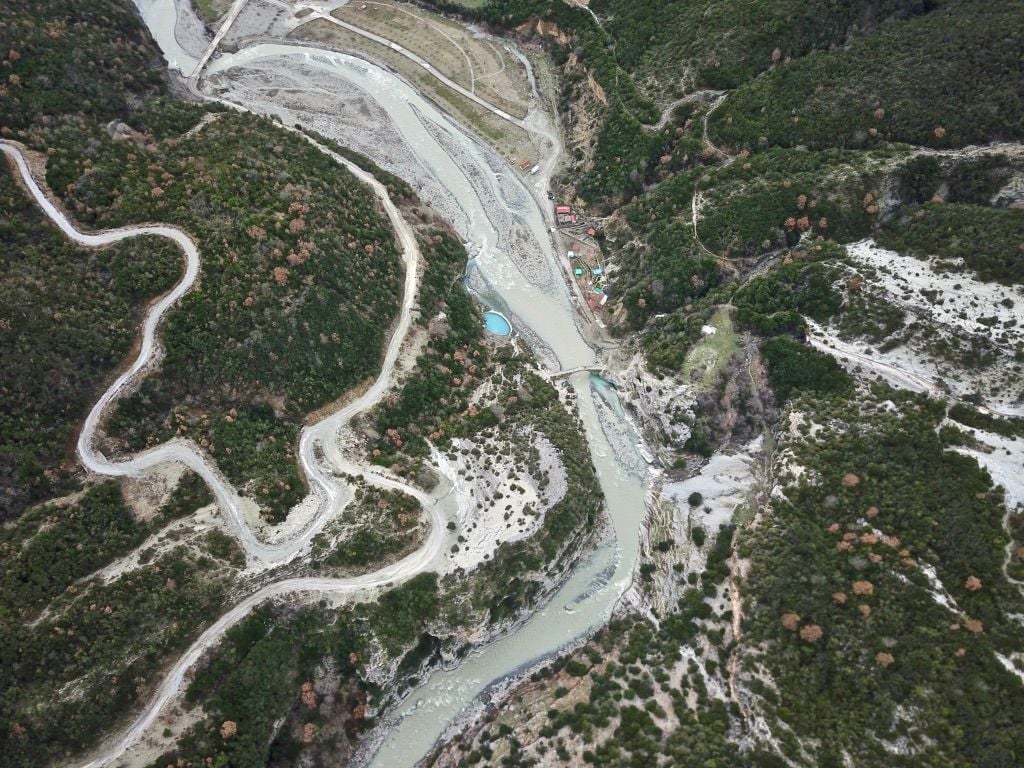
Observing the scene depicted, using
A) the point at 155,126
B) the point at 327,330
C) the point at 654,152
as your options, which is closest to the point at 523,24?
the point at 654,152

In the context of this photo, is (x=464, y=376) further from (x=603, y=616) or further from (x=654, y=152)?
(x=654, y=152)

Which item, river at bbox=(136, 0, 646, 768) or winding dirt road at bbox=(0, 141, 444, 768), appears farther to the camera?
river at bbox=(136, 0, 646, 768)

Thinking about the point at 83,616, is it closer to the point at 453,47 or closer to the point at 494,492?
the point at 494,492

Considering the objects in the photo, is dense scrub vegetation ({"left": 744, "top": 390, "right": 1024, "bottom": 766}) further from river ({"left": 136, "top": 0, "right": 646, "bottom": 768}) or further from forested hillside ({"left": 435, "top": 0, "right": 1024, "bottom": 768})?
river ({"left": 136, "top": 0, "right": 646, "bottom": 768})

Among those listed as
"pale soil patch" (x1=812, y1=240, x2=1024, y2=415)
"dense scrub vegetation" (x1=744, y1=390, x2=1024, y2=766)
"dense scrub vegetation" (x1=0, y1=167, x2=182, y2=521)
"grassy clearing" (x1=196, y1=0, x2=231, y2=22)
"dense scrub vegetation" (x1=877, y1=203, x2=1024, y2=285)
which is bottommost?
"dense scrub vegetation" (x1=744, y1=390, x2=1024, y2=766)

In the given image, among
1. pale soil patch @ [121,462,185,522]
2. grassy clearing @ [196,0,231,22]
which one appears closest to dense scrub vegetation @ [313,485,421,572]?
pale soil patch @ [121,462,185,522]

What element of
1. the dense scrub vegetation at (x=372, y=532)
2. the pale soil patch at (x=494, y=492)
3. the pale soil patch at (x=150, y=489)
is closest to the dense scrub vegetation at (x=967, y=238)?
the pale soil patch at (x=494, y=492)
